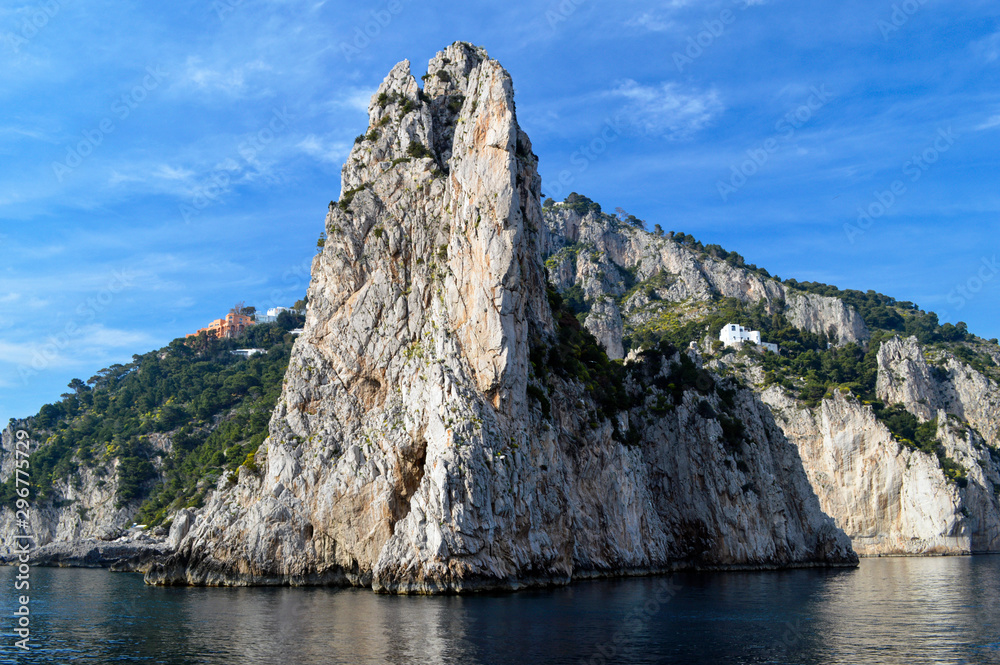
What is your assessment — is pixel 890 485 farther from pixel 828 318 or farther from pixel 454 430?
pixel 454 430

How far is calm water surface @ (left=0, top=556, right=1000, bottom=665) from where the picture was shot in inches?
1330

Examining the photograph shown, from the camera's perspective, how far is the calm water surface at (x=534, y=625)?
3378 centimetres

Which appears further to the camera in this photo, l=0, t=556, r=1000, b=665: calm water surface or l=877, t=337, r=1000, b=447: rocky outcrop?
l=877, t=337, r=1000, b=447: rocky outcrop

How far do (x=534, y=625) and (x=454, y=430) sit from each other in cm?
2156

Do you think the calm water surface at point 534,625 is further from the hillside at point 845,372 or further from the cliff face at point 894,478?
the cliff face at point 894,478

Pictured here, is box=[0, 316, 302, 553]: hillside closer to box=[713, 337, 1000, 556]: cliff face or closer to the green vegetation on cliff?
the green vegetation on cliff

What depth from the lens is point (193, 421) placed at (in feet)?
469

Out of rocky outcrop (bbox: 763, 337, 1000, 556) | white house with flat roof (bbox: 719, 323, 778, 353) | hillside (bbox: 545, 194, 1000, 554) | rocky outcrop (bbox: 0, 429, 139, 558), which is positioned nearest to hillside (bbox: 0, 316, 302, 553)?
rocky outcrop (bbox: 0, 429, 139, 558)

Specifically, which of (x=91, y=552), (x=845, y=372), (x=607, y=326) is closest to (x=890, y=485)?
(x=845, y=372)

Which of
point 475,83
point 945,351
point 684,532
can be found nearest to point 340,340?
point 475,83

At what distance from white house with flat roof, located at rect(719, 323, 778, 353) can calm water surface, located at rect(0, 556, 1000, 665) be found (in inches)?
3551

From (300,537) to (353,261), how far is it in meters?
26.6

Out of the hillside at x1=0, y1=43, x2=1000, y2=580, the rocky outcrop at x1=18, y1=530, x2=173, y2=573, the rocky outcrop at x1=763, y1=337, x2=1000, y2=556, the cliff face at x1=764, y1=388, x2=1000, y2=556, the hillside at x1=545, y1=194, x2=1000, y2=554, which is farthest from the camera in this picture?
the hillside at x1=545, y1=194, x2=1000, y2=554

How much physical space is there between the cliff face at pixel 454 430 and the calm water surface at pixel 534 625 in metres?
4.84
